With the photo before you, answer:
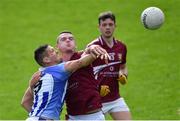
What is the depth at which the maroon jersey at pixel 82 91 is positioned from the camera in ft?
34.1

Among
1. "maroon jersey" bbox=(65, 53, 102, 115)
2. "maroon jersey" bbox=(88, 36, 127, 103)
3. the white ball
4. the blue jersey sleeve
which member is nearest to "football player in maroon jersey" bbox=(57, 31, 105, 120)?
"maroon jersey" bbox=(65, 53, 102, 115)

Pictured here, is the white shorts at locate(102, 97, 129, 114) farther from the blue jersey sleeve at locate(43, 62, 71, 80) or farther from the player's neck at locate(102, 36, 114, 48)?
the blue jersey sleeve at locate(43, 62, 71, 80)

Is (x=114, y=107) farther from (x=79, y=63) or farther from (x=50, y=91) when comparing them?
(x=79, y=63)

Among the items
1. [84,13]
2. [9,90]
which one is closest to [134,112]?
[9,90]

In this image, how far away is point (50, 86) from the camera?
32.2 feet

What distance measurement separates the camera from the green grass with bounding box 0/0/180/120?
17922 mm

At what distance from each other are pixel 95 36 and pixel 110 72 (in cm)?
1226

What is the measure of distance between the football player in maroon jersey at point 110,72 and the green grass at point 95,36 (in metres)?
4.17

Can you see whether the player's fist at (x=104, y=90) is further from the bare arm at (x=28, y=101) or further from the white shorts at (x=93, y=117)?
the bare arm at (x=28, y=101)

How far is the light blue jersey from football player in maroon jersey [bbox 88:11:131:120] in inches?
88.1

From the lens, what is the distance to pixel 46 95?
9.84 m

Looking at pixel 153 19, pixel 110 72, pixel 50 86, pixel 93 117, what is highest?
pixel 153 19

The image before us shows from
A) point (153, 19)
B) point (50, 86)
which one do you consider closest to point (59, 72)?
point (50, 86)

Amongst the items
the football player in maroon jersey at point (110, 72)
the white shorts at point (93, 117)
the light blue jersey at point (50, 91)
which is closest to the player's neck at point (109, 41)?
the football player in maroon jersey at point (110, 72)
